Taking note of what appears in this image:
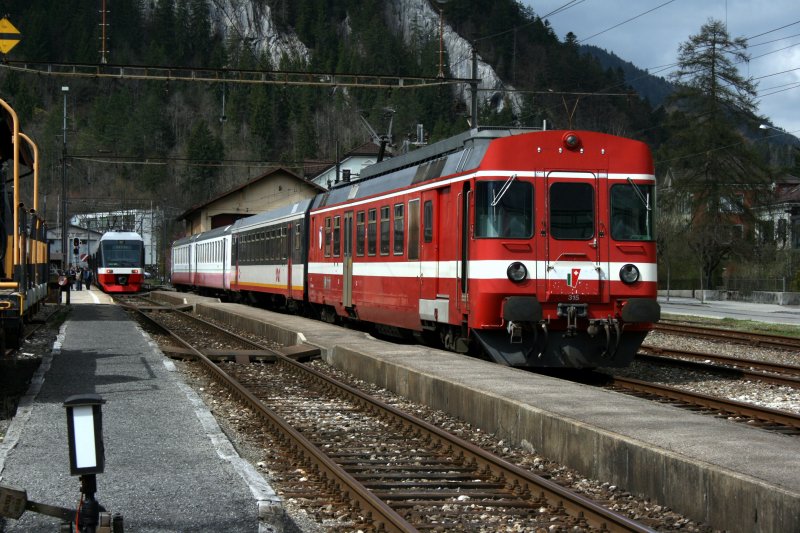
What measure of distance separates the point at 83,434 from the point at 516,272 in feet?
31.5

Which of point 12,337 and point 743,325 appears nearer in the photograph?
point 12,337

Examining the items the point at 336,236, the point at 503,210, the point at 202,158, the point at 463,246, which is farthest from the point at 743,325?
the point at 202,158

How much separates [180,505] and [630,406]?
15.5 ft

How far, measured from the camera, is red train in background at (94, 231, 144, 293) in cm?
5128

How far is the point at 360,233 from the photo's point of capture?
808 inches

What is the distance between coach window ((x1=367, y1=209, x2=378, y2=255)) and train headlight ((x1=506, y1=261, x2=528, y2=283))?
5839 millimetres

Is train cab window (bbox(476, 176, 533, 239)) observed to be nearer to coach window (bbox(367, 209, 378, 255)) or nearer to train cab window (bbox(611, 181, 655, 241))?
train cab window (bbox(611, 181, 655, 241))

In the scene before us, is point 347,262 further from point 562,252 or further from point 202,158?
point 202,158

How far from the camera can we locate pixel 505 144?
14.0 m

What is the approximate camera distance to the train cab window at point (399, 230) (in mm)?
17500

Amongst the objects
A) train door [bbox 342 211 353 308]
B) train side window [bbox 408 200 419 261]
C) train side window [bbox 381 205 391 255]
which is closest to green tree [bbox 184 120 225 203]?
train door [bbox 342 211 353 308]

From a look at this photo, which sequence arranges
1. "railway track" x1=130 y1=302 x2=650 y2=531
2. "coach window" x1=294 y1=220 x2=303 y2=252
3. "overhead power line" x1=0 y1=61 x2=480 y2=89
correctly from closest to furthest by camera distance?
"railway track" x1=130 y1=302 x2=650 y2=531
"overhead power line" x1=0 y1=61 x2=480 y2=89
"coach window" x1=294 y1=220 x2=303 y2=252

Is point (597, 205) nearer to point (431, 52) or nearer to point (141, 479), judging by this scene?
point (141, 479)

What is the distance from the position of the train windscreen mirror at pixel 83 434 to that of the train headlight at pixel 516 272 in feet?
31.1
